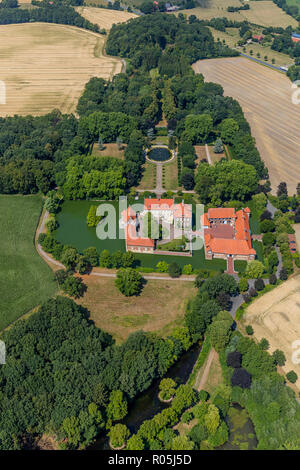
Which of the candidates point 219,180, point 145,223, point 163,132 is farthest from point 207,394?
point 163,132

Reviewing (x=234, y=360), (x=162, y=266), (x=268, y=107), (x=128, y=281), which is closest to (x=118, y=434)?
(x=234, y=360)

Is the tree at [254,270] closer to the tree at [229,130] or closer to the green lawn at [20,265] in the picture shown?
the green lawn at [20,265]

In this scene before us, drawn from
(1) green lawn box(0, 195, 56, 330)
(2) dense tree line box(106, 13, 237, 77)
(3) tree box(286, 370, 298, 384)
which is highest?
(2) dense tree line box(106, 13, 237, 77)

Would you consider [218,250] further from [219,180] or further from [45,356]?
[45,356]

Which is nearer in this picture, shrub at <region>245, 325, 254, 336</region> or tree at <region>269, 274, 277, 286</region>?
shrub at <region>245, 325, 254, 336</region>

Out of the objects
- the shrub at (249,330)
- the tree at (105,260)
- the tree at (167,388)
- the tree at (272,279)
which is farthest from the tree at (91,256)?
the tree at (272,279)

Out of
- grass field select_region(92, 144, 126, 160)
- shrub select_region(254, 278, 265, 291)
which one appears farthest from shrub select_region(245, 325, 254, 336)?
grass field select_region(92, 144, 126, 160)

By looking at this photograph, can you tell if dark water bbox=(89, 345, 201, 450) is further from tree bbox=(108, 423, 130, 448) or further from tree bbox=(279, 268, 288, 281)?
tree bbox=(279, 268, 288, 281)
